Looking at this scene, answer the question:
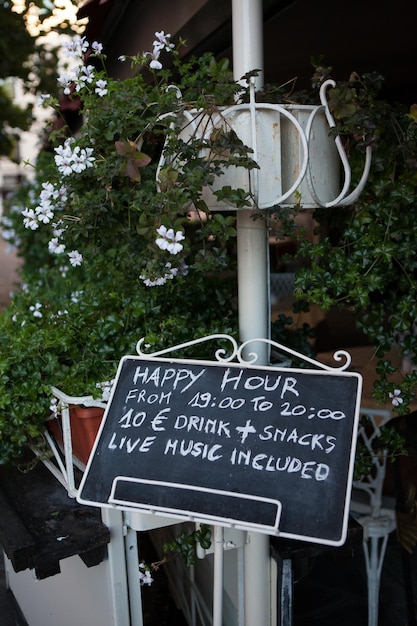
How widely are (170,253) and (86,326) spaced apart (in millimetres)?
686

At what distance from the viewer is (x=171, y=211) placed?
4.65ft

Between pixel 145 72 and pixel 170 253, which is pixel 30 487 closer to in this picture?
pixel 170 253

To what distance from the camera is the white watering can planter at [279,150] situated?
59.4 inches

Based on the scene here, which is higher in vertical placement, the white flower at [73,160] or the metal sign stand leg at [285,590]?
the white flower at [73,160]

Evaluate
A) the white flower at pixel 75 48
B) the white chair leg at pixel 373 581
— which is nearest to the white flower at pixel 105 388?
the white flower at pixel 75 48

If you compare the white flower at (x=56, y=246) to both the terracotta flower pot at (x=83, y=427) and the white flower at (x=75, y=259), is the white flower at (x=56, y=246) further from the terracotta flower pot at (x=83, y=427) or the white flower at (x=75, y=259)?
the terracotta flower pot at (x=83, y=427)

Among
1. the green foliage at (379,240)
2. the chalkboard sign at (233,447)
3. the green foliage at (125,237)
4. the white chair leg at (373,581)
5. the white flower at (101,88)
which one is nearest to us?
→ the chalkboard sign at (233,447)

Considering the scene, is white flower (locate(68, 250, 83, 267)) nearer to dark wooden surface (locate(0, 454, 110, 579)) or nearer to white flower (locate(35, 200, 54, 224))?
white flower (locate(35, 200, 54, 224))

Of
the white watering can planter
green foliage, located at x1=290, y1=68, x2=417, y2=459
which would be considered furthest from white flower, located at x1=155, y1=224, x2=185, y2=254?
green foliage, located at x1=290, y1=68, x2=417, y2=459

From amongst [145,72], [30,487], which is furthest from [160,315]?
[145,72]

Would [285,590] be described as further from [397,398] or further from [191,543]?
[397,398]

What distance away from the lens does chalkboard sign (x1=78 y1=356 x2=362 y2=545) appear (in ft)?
4.08

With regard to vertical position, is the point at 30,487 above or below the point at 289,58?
below

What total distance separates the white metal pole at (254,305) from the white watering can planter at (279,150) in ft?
0.48
